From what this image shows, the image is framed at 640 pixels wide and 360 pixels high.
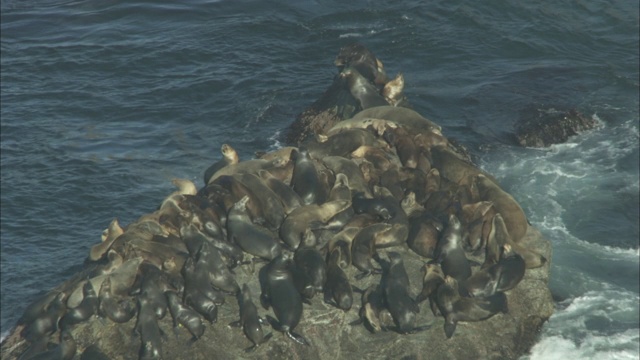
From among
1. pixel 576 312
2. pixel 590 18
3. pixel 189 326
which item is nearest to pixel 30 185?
pixel 189 326

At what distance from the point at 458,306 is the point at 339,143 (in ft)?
11.8

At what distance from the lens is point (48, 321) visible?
11.2 m

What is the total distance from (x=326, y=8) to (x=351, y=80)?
9.82 m

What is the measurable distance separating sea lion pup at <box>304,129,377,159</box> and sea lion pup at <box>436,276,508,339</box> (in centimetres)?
322

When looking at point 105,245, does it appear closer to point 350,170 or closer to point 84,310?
point 84,310

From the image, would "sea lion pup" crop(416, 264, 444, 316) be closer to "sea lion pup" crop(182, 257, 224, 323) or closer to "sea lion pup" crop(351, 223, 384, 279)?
"sea lion pup" crop(351, 223, 384, 279)

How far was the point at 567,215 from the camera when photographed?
56.5 ft

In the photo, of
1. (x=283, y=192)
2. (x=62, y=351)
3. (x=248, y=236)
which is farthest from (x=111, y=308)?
(x=283, y=192)

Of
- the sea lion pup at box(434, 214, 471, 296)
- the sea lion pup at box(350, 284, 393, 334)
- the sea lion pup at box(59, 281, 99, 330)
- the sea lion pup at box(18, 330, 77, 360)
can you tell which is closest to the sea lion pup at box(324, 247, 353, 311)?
the sea lion pup at box(350, 284, 393, 334)

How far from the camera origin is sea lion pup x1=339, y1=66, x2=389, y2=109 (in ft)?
54.2

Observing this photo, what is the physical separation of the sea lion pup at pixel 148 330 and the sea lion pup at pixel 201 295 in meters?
0.44

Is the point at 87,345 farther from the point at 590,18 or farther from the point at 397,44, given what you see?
the point at 590,18

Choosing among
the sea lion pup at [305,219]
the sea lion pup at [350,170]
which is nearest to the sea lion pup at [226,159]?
the sea lion pup at [350,170]

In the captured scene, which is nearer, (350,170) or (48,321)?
(48,321)
